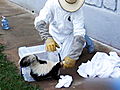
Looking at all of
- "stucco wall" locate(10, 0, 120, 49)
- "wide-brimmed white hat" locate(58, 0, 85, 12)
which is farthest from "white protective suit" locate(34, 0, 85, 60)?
"stucco wall" locate(10, 0, 120, 49)

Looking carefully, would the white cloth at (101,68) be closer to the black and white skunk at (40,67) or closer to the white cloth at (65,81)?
the white cloth at (65,81)

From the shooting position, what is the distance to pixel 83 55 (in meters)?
4.45

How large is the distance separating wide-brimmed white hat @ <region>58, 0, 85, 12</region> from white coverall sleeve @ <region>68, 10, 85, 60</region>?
0.12 meters

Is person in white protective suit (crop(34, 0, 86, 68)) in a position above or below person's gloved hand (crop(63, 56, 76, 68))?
above

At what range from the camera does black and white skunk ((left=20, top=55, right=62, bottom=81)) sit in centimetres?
356

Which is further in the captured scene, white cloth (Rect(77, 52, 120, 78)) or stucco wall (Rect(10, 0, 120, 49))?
stucco wall (Rect(10, 0, 120, 49))

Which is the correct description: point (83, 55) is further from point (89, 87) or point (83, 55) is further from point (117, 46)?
point (89, 87)

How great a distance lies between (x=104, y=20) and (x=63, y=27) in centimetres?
126

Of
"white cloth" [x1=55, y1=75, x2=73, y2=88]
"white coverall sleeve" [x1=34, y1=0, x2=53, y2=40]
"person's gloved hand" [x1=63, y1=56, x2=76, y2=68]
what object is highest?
"white coverall sleeve" [x1=34, y1=0, x2=53, y2=40]

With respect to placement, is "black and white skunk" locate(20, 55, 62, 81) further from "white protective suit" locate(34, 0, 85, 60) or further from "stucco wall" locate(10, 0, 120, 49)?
"stucco wall" locate(10, 0, 120, 49)

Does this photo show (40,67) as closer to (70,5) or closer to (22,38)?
(70,5)

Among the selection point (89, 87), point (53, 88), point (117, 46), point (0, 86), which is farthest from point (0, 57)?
point (117, 46)

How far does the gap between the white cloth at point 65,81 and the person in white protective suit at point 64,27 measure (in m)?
0.14

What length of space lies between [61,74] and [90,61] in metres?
0.50
